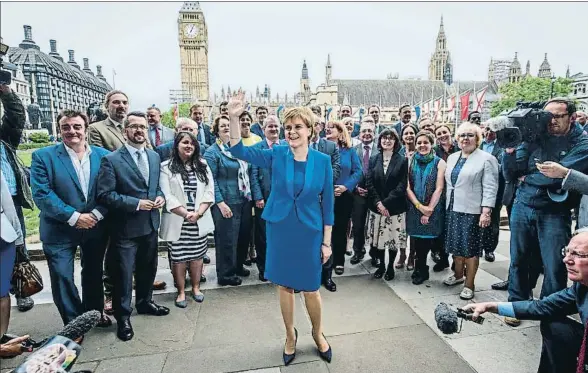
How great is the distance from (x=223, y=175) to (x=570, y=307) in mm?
3107

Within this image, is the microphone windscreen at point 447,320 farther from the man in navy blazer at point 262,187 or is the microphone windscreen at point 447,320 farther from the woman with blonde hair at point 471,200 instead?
the man in navy blazer at point 262,187

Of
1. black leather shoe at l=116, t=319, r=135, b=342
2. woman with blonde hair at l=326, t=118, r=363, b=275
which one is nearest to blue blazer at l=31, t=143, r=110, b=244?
black leather shoe at l=116, t=319, r=135, b=342

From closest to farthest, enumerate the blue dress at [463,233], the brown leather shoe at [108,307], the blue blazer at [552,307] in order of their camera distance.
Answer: the blue blazer at [552,307] < the brown leather shoe at [108,307] < the blue dress at [463,233]

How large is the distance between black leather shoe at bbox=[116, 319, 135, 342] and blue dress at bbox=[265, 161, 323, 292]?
1.43m

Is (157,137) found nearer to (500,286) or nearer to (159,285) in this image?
(159,285)

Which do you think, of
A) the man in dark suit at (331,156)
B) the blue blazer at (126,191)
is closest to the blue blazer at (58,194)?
the blue blazer at (126,191)

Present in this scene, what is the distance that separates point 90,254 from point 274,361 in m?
1.73

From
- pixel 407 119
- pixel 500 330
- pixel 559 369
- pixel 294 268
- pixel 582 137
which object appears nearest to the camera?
pixel 559 369

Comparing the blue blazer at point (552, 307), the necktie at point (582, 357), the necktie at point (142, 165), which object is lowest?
the necktie at point (582, 357)

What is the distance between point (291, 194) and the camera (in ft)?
8.23

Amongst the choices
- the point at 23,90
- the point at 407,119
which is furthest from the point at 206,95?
the point at 407,119

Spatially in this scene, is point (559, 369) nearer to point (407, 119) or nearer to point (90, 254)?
point (90, 254)

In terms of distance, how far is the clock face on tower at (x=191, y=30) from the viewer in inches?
2876

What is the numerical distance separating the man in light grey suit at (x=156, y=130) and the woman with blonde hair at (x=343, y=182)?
90.7 inches
